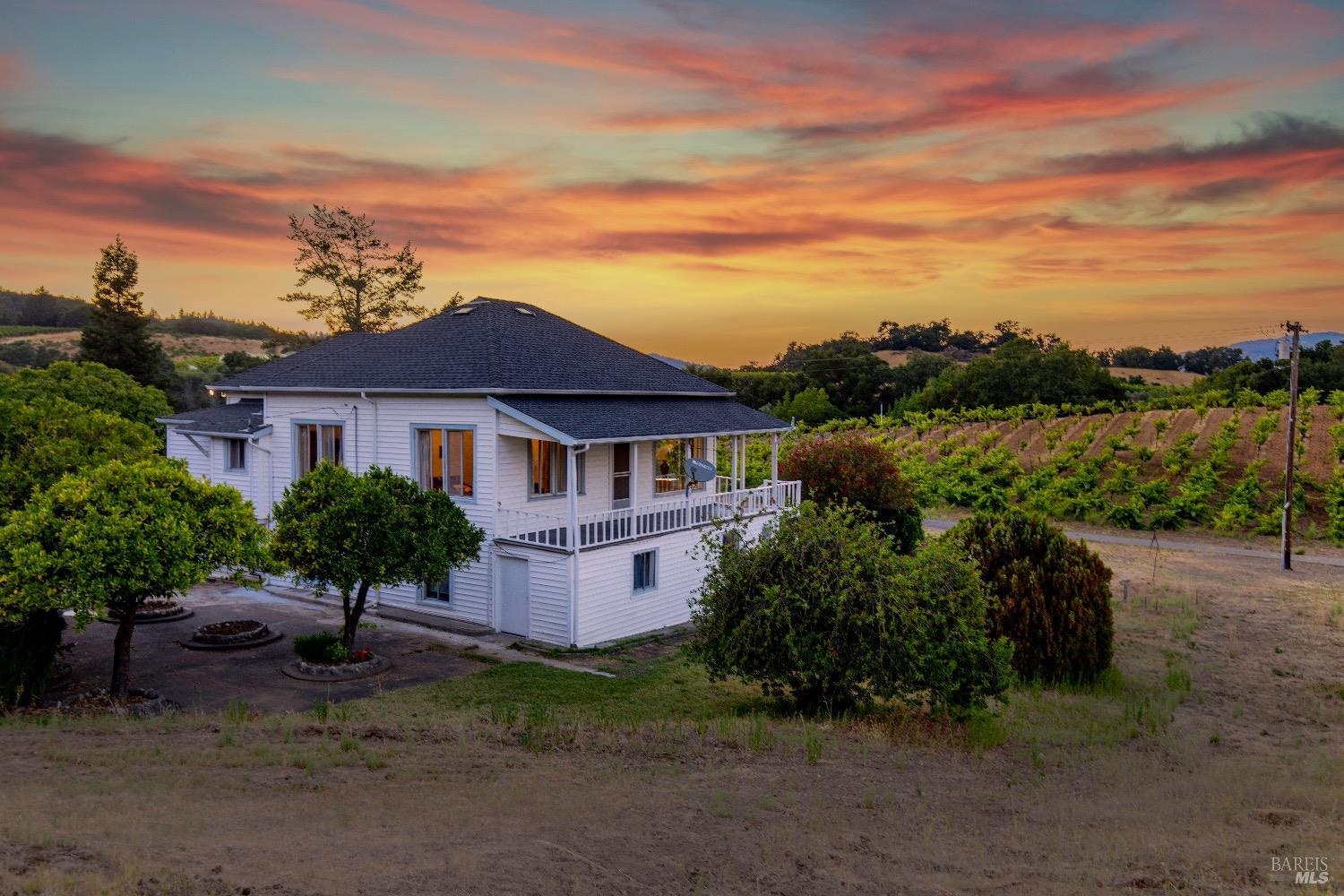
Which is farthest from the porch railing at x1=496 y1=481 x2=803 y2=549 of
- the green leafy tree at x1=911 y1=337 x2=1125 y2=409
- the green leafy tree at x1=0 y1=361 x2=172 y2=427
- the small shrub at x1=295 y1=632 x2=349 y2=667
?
the green leafy tree at x1=911 y1=337 x2=1125 y2=409

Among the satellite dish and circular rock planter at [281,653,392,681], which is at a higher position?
the satellite dish

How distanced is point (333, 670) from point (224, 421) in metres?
12.8

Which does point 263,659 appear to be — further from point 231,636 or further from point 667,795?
point 667,795

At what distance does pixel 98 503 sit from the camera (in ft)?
42.7

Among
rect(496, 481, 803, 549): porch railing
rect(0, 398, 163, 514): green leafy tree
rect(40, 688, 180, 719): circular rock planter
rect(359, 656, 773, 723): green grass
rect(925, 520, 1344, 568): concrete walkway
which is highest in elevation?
rect(0, 398, 163, 514): green leafy tree

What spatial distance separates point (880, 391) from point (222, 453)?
70.9 m

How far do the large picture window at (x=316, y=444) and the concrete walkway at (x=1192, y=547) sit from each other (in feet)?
66.0

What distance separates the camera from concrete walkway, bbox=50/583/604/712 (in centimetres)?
1498

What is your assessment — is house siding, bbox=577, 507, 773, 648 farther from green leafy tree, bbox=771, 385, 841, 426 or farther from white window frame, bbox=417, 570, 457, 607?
green leafy tree, bbox=771, 385, 841, 426

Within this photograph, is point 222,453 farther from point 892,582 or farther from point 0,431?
point 892,582

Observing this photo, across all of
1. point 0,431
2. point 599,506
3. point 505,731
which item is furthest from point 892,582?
point 0,431

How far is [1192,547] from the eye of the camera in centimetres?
3375

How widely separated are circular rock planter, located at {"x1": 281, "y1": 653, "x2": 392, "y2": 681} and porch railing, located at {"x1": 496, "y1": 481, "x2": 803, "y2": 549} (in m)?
4.12

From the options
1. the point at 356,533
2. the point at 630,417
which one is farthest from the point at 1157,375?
the point at 356,533
